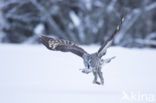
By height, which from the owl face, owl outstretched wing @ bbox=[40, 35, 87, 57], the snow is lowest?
the owl face

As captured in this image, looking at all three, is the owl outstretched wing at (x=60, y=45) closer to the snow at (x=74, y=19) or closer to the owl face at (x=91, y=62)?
the owl face at (x=91, y=62)

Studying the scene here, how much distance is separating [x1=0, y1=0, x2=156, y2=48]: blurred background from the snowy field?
115 cm

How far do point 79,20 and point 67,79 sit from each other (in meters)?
1.41

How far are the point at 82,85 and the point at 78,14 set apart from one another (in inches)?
68.8

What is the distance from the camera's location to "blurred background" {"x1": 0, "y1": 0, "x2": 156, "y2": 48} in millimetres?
2607

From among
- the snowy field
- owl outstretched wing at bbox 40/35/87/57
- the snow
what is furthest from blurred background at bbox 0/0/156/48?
owl outstretched wing at bbox 40/35/87/57

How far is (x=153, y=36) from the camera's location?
113 inches

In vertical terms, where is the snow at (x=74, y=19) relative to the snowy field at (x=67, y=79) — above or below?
above

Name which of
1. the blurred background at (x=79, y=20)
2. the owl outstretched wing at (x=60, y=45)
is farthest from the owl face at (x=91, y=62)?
the blurred background at (x=79, y=20)

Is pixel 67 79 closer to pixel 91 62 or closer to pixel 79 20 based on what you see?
pixel 91 62

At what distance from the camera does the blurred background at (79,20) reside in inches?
103

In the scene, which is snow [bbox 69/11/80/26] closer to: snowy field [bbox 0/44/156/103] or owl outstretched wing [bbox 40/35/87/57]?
snowy field [bbox 0/44/156/103]

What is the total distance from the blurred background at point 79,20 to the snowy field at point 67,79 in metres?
1.15

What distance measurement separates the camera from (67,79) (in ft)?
4.07
